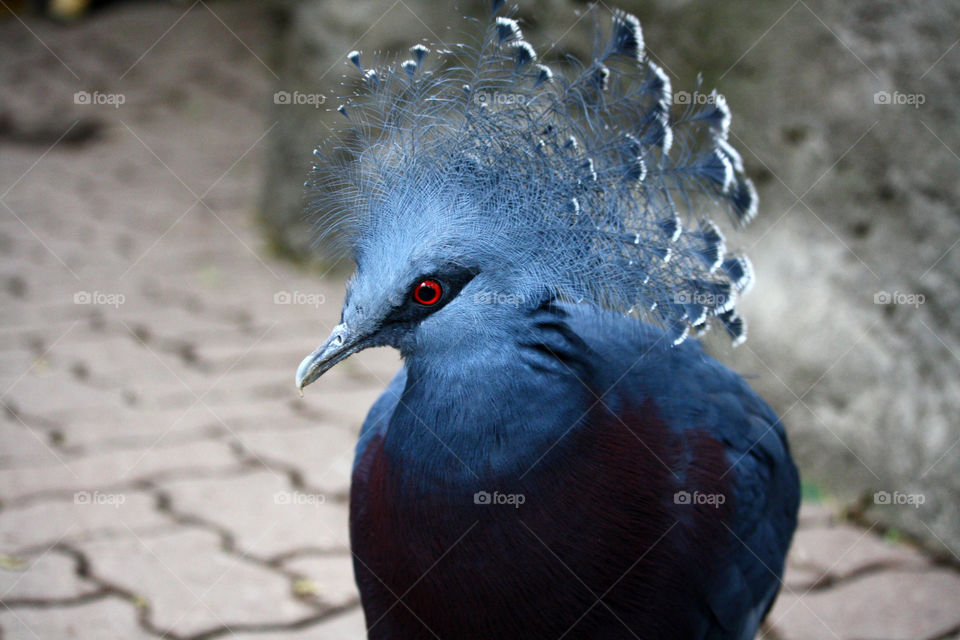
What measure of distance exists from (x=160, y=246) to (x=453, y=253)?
13.3ft

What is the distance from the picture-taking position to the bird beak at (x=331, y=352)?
174cm

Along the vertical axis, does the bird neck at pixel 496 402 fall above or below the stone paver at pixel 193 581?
above

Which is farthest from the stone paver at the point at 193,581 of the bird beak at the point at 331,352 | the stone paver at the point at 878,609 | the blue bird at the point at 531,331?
the stone paver at the point at 878,609

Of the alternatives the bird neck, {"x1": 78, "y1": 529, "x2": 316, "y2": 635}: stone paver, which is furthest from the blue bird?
{"x1": 78, "y1": 529, "x2": 316, "y2": 635}: stone paver

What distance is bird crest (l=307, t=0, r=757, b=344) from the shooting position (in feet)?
5.65

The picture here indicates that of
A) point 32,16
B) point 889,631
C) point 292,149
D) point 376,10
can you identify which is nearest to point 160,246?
point 292,149

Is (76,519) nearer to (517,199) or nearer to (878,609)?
(517,199)

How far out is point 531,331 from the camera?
→ 1682 mm

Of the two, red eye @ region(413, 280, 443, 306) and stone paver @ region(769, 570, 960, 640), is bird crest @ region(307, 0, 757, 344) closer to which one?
red eye @ region(413, 280, 443, 306)

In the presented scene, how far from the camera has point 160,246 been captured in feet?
17.5

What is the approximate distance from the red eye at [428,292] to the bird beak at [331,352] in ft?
0.46

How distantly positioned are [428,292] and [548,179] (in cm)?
31

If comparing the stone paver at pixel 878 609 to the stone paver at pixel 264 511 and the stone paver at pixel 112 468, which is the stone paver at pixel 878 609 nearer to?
the stone paver at pixel 264 511

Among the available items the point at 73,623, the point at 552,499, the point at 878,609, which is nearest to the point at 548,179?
the point at 552,499
